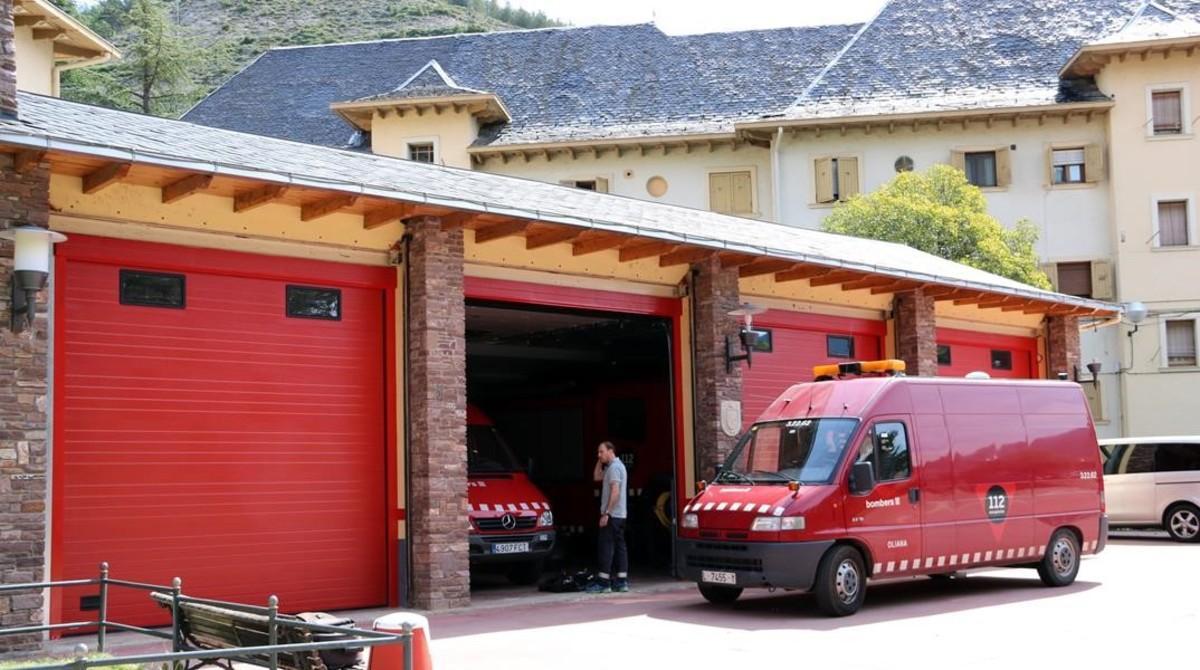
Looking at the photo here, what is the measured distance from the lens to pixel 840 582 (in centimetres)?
1355

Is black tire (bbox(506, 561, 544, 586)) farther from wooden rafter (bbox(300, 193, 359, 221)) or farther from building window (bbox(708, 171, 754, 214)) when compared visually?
building window (bbox(708, 171, 754, 214))

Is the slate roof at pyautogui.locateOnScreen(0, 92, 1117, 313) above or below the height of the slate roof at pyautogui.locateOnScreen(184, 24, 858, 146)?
below

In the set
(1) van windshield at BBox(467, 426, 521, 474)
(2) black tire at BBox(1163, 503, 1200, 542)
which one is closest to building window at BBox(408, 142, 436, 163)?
(1) van windshield at BBox(467, 426, 521, 474)

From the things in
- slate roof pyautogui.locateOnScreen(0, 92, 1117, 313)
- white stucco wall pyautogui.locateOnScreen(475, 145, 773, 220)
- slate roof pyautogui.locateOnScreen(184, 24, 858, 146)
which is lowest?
slate roof pyautogui.locateOnScreen(0, 92, 1117, 313)

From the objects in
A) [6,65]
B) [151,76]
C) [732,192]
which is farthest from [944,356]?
[151,76]

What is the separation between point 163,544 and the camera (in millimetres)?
12945

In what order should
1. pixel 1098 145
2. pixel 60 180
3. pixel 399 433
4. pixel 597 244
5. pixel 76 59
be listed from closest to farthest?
pixel 60 180, pixel 399 433, pixel 597 244, pixel 76 59, pixel 1098 145

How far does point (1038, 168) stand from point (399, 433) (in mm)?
32166

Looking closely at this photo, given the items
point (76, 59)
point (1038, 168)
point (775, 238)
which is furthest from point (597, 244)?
point (1038, 168)

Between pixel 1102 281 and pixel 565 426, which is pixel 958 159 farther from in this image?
pixel 565 426

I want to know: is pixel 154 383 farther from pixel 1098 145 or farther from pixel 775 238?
pixel 1098 145

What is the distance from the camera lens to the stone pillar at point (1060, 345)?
25688 millimetres

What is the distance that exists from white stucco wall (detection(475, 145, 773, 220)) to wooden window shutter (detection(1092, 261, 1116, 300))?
10.8 metres

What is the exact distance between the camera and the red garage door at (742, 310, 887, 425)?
19484 mm
